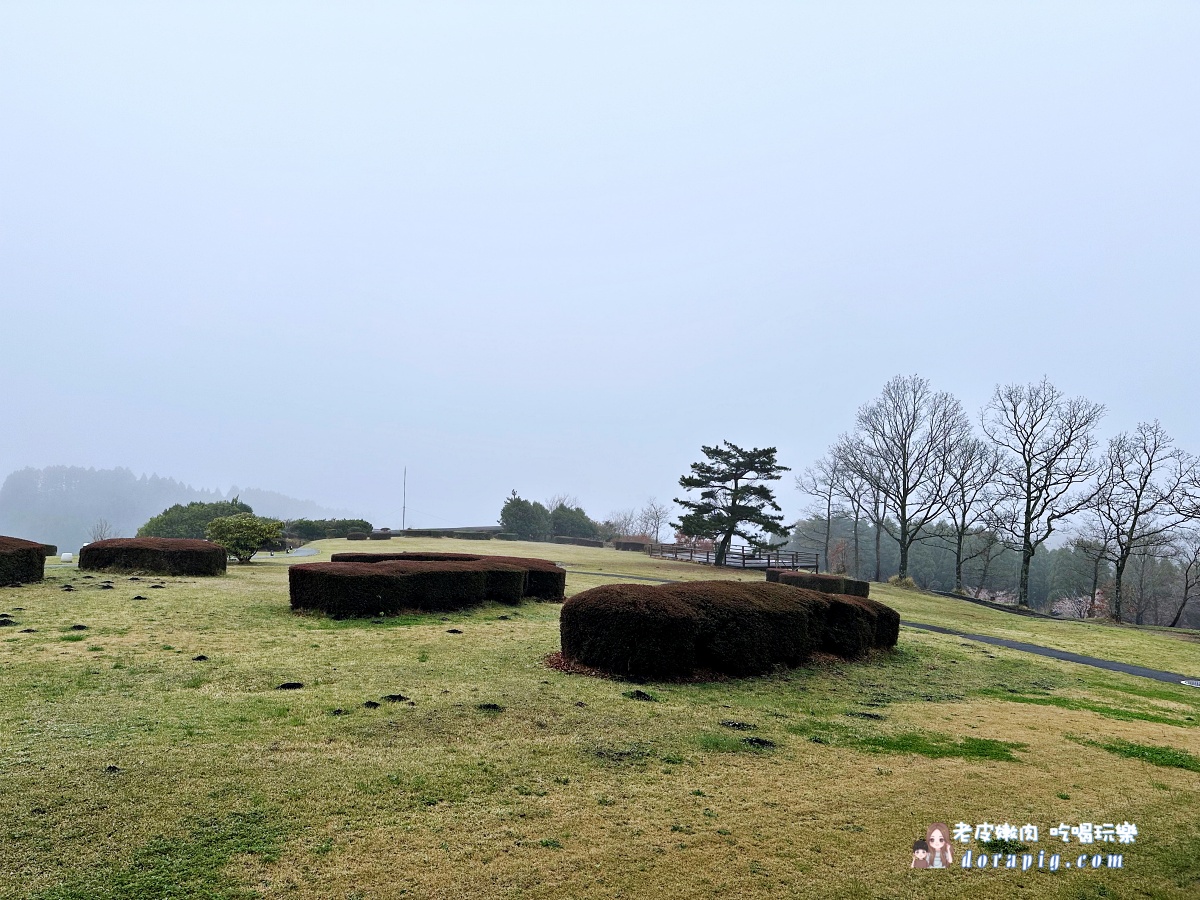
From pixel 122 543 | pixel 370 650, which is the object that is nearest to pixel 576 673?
pixel 370 650

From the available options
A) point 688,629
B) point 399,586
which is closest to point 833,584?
point 688,629

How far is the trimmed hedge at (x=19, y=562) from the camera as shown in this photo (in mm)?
10250

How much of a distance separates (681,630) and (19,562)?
11247 mm

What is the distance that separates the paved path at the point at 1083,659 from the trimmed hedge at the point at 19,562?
1732cm

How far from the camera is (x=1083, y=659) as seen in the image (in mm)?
11320

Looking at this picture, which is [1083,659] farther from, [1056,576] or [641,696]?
[1056,576]

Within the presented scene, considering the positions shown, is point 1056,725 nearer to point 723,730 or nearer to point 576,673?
point 723,730

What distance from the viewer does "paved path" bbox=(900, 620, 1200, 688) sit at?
397 inches

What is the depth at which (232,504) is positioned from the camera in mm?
40688

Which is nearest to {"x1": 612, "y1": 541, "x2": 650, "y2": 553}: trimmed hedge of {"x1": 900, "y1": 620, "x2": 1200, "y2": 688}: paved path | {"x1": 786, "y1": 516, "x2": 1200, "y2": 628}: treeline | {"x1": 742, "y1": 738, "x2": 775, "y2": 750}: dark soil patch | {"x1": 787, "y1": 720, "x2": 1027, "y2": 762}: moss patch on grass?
{"x1": 786, "y1": 516, "x2": 1200, "y2": 628}: treeline

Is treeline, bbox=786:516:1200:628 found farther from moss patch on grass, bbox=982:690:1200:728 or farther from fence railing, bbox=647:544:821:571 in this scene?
moss patch on grass, bbox=982:690:1200:728

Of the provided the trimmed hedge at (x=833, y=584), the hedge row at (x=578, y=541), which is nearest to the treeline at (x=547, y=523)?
the hedge row at (x=578, y=541)

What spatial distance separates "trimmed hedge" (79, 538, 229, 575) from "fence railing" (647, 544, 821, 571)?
2343 centimetres

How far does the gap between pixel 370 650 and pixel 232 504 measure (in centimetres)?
3934
